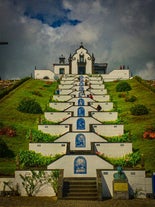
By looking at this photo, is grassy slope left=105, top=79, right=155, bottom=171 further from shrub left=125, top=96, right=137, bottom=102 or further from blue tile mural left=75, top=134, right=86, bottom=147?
blue tile mural left=75, top=134, right=86, bottom=147

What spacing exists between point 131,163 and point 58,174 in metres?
6.71

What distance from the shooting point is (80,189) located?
2238 cm

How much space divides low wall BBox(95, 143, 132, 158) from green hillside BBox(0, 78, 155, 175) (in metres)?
1.43

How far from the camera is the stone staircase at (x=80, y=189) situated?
Answer: 21.4m

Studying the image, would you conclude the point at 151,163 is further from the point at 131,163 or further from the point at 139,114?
the point at 139,114

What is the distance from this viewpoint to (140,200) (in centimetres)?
2147

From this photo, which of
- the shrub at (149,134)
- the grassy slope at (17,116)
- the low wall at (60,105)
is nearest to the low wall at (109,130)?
the shrub at (149,134)

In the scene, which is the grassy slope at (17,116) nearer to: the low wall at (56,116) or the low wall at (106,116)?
the low wall at (56,116)

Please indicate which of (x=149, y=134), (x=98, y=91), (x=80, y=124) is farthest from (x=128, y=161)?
(x=98, y=91)

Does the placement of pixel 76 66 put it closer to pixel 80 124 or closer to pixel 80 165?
pixel 80 124

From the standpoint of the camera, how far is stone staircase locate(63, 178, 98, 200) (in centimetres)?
2142

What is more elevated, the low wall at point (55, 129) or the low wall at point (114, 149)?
the low wall at point (55, 129)

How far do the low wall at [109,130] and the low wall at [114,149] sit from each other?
4.09m

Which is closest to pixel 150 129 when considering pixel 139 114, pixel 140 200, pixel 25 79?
pixel 139 114
